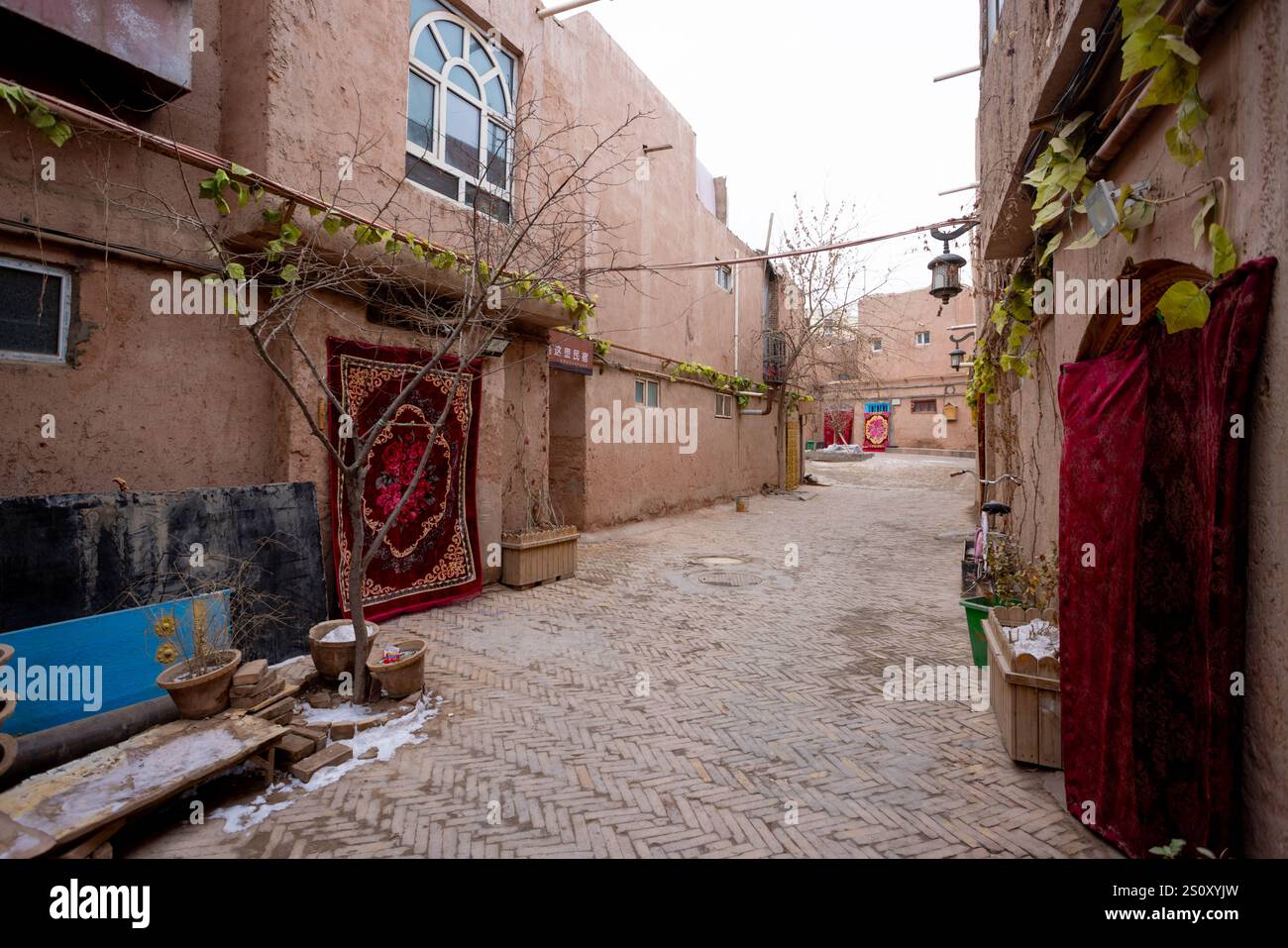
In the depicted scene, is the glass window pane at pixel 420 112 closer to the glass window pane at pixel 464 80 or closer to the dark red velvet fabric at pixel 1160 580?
the glass window pane at pixel 464 80

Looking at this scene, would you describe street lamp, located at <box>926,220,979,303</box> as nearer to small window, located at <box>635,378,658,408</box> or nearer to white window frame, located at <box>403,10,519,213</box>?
white window frame, located at <box>403,10,519,213</box>

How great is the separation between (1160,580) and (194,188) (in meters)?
7.86

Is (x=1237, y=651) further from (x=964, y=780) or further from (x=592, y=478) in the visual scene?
(x=592, y=478)

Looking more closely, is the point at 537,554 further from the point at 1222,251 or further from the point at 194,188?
the point at 1222,251

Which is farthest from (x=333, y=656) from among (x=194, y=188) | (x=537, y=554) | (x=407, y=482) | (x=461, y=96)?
(x=461, y=96)

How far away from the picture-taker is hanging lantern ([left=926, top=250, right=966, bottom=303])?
7918 millimetres

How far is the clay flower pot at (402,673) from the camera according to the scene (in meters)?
4.62

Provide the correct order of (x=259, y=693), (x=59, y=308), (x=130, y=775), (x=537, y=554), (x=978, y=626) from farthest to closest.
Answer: (x=537, y=554)
(x=978, y=626)
(x=59, y=308)
(x=259, y=693)
(x=130, y=775)

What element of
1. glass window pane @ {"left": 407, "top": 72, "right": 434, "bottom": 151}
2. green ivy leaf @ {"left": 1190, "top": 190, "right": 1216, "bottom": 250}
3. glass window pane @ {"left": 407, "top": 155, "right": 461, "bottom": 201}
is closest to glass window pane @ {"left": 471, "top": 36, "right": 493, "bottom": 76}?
glass window pane @ {"left": 407, "top": 72, "right": 434, "bottom": 151}

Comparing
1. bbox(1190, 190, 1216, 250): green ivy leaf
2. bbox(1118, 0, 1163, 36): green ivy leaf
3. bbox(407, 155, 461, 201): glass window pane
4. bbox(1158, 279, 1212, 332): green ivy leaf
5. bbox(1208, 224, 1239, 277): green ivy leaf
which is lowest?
bbox(1158, 279, 1212, 332): green ivy leaf

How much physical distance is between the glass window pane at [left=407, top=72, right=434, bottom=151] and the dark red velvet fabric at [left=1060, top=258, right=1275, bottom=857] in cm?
749

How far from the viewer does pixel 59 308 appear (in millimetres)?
4734

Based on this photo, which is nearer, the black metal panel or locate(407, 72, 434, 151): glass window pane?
the black metal panel
